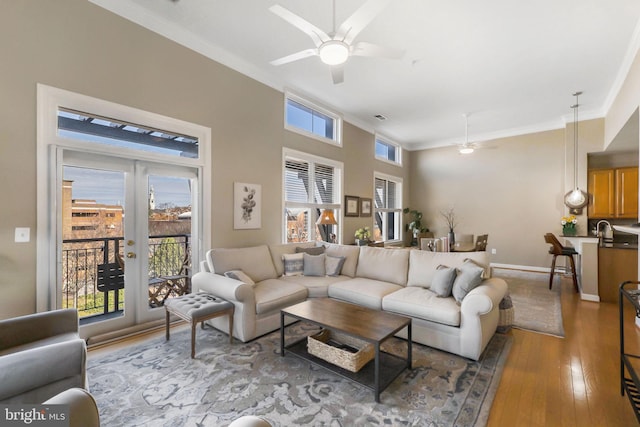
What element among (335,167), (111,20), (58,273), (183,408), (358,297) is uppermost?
(111,20)

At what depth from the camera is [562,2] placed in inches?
116

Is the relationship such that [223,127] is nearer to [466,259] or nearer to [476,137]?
[466,259]

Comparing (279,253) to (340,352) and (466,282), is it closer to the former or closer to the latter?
(340,352)

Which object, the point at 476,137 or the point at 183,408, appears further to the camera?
the point at 476,137

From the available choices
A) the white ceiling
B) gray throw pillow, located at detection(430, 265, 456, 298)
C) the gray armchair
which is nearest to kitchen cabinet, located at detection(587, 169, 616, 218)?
the white ceiling

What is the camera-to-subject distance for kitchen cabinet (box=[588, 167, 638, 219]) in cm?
579

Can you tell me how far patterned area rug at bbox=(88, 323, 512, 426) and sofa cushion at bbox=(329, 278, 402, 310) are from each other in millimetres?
536

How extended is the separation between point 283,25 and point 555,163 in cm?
692

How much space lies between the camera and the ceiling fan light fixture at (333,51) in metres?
2.41

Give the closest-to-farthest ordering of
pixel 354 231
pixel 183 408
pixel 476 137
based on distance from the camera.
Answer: pixel 183 408
pixel 354 231
pixel 476 137

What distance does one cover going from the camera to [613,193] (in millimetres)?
5961

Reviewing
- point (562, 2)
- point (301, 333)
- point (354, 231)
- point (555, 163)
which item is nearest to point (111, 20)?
point (301, 333)

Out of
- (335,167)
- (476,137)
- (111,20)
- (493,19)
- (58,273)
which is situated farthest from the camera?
(476,137)

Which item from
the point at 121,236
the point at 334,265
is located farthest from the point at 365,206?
the point at 121,236
